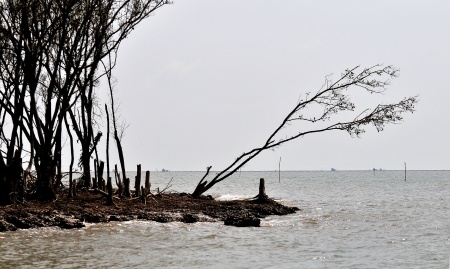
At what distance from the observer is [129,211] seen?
97.5 feet

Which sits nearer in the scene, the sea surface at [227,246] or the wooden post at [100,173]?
the sea surface at [227,246]

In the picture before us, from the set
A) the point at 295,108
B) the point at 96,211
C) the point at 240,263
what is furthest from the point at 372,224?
the point at 240,263

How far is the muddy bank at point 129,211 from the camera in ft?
85.9

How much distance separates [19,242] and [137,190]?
11.2m

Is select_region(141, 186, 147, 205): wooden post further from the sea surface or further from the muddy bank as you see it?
the sea surface

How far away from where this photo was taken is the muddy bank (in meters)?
26.2

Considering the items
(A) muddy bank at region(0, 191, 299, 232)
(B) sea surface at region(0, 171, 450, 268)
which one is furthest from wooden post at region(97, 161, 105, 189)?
(B) sea surface at region(0, 171, 450, 268)

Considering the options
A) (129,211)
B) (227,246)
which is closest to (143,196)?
(129,211)

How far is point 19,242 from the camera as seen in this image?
74.9 ft

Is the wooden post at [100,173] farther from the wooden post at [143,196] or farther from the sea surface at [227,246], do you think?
the sea surface at [227,246]

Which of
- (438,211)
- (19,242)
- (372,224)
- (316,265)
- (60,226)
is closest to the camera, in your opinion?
(316,265)

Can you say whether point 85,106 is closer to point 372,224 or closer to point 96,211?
point 96,211

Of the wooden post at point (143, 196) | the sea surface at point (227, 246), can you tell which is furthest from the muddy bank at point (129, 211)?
the sea surface at point (227, 246)

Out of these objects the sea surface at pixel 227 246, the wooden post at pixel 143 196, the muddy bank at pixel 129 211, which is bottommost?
the sea surface at pixel 227 246
